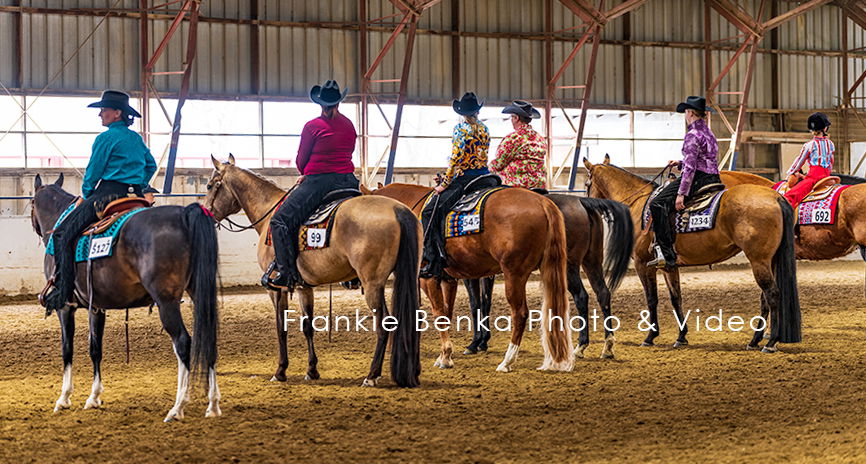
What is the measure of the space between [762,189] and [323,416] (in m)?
5.01

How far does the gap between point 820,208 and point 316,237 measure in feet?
19.9

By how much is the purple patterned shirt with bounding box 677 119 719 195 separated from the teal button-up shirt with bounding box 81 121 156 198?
4.99 m

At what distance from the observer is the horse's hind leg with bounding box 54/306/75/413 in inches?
257

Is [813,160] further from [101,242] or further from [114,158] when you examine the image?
[101,242]

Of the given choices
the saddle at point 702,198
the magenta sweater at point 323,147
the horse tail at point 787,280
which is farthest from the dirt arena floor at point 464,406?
the magenta sweater at point 323,147

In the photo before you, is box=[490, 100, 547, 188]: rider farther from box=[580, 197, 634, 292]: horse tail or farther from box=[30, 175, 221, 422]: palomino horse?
box=[30, 175, 221, 422]: palomino horse

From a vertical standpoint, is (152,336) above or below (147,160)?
below

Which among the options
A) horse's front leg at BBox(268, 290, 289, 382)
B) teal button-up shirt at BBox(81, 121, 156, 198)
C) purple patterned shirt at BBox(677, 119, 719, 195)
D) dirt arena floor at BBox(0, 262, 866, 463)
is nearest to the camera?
dirt arena floor at BBox(0, 262, 866, 463)

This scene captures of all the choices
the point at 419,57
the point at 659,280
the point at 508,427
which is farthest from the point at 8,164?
the point at 508,427

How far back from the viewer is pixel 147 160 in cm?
698

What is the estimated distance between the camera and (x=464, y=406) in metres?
6.47

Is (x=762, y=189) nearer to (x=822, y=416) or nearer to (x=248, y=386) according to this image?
(x=822, y=416)

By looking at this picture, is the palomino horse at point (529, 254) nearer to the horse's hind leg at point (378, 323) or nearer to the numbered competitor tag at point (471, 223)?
the numbered competitor tag at point (471, 223)

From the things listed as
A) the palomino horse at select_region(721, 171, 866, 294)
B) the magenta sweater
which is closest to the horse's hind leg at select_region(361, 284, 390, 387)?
the magenta sweater
